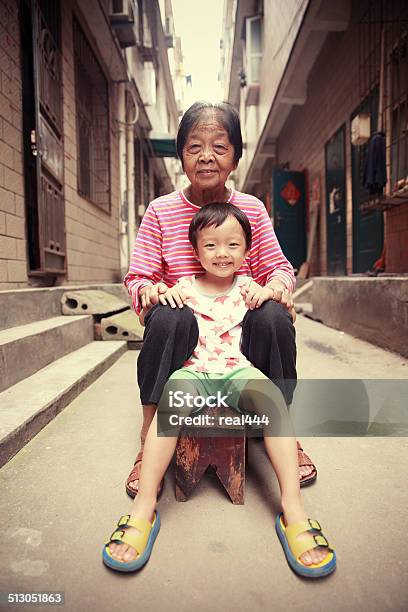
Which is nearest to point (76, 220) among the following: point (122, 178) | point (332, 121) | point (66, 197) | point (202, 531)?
point (66, 197)

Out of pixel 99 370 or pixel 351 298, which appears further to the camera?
pixel 351 298

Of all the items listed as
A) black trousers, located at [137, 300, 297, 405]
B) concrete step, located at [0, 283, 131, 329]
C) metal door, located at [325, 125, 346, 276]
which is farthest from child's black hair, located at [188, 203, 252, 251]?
metal door, located at [325, 125, 346, 276]

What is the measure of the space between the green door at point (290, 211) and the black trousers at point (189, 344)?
8097mm

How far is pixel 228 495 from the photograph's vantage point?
144 cm

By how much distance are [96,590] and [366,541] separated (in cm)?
75

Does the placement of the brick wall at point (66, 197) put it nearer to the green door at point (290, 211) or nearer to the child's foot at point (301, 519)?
the child's foot at point (301, 519)

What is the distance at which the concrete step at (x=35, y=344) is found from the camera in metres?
2.26

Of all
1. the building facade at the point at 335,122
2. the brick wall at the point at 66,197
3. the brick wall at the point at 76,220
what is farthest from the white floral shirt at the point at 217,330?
the brick wall at the point at 76,220

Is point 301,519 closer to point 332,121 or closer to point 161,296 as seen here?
point 161,296

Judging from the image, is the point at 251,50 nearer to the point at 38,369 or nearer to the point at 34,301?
the point at 34,301

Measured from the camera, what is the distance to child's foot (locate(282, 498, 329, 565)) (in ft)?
3.51

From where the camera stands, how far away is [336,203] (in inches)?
279

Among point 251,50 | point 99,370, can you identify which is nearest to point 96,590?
point 99,370

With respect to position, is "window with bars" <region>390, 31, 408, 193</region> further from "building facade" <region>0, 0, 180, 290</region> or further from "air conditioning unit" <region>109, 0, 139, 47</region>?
"air conditioning unit" <region>109, 0, 139, 47</region>
